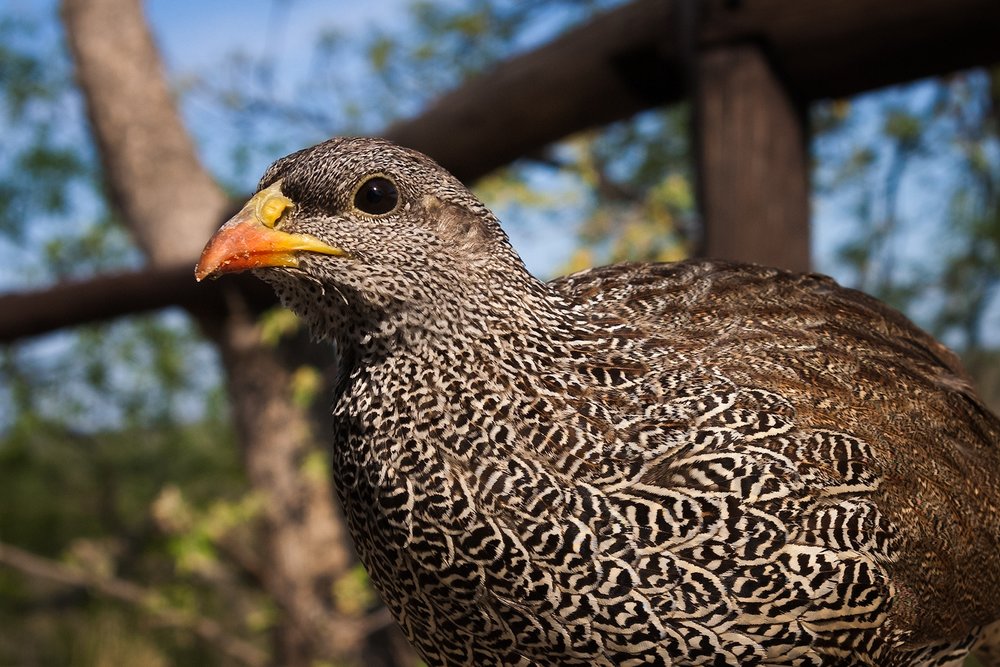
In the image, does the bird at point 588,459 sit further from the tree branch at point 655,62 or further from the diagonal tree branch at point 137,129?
the diagonal tree branch at point 137,129

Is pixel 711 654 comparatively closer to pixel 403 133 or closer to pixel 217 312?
pixel 403 133

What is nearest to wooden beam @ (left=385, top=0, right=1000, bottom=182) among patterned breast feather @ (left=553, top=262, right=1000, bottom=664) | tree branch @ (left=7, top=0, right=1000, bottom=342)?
tree branch @ (left=7, top=0, right=1000, bottom=342)

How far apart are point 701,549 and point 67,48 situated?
8553 mm

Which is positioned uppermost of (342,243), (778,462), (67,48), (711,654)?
(67,48)

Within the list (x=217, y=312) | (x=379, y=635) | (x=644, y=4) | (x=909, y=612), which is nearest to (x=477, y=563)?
(x=909, y=612)

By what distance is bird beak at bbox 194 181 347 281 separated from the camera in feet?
7.21

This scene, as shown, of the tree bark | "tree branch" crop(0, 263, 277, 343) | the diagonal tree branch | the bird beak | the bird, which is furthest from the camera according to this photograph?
the diagonal tree branch

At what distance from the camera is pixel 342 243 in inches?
87.0

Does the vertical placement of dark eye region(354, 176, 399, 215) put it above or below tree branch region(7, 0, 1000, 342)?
below

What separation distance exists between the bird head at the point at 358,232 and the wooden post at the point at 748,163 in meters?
1.98

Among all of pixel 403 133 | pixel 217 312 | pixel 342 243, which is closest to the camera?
pixel 342 243

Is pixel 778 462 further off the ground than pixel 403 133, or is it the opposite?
pixel 403 133

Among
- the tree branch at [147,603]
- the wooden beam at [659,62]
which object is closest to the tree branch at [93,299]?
the wooden beam at [659,62]

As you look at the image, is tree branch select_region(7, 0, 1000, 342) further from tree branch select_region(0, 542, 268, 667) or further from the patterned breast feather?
→ tree branch select_region(0, 542, 268, 667)
